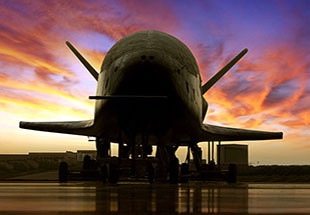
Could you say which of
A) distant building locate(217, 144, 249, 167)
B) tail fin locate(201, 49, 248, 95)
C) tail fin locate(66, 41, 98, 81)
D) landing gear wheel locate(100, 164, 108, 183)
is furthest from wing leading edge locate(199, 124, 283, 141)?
distant building locate(217, 144, 249, 167)

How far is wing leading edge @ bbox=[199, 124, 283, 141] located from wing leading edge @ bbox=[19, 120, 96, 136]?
12.7 feet

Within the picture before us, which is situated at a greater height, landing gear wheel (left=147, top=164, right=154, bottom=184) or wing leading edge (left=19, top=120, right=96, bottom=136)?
wing leading edge (left=19, top=120, right=96, bottom=136)

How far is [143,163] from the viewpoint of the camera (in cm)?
1212

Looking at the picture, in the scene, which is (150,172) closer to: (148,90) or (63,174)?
(148,90)

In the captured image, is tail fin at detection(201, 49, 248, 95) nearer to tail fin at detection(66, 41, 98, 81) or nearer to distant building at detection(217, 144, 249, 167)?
tail fin at detection(66, 41, 98, 81)

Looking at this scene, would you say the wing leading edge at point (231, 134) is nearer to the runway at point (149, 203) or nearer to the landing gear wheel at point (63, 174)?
the landing gear wheel at point (63, 174)

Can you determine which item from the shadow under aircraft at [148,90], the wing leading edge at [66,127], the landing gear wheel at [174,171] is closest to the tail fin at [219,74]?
the shadow under aircraft at [148,90]

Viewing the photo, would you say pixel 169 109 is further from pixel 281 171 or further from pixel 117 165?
pixel 281 171

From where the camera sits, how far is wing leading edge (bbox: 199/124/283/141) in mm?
15486

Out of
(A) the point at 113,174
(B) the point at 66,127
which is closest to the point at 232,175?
(B) the point at 66,127

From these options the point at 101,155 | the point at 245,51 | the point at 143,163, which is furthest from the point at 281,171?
the point at 143,163

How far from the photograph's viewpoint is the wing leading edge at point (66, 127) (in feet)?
47.1

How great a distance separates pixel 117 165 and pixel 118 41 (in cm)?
373

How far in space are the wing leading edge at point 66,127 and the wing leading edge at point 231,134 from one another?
387 centimetres
